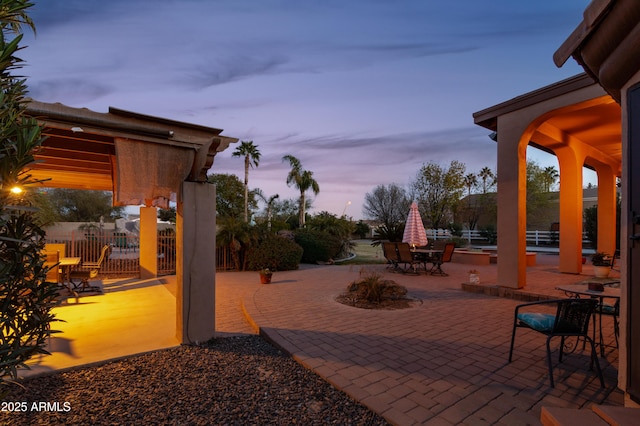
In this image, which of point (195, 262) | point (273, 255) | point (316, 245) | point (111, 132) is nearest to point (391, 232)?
point (316, 245)

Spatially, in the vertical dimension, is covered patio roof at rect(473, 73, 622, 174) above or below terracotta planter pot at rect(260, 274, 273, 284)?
above

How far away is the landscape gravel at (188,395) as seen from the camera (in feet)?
8.71

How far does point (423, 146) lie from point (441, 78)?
→ 17.6 meters

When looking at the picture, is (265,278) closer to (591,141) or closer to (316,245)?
(316,245)

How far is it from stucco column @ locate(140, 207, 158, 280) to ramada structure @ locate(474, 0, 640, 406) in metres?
9.66

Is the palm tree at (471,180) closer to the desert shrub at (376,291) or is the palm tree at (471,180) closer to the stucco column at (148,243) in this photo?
the desert shrub at (376,291)

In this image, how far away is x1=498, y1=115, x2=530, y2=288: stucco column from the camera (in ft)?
23.1

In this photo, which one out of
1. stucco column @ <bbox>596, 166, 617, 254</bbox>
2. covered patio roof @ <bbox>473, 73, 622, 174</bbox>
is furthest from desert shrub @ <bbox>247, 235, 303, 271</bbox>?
stucco column @ <bbox>596, 166, 617, 254</bbox>

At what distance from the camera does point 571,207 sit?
30.3ft

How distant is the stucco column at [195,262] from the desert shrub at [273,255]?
7021 millimetres

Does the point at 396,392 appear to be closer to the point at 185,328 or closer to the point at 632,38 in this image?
the point at 185,328

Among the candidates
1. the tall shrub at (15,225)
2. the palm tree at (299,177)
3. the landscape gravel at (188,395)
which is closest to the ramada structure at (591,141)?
the landscape gravel at (188,395)

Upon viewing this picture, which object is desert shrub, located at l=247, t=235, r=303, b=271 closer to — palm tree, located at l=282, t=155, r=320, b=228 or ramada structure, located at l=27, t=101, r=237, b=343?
ramada structure, located at l=27, t=101, r=237, b=343

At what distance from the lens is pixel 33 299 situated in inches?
75.2
